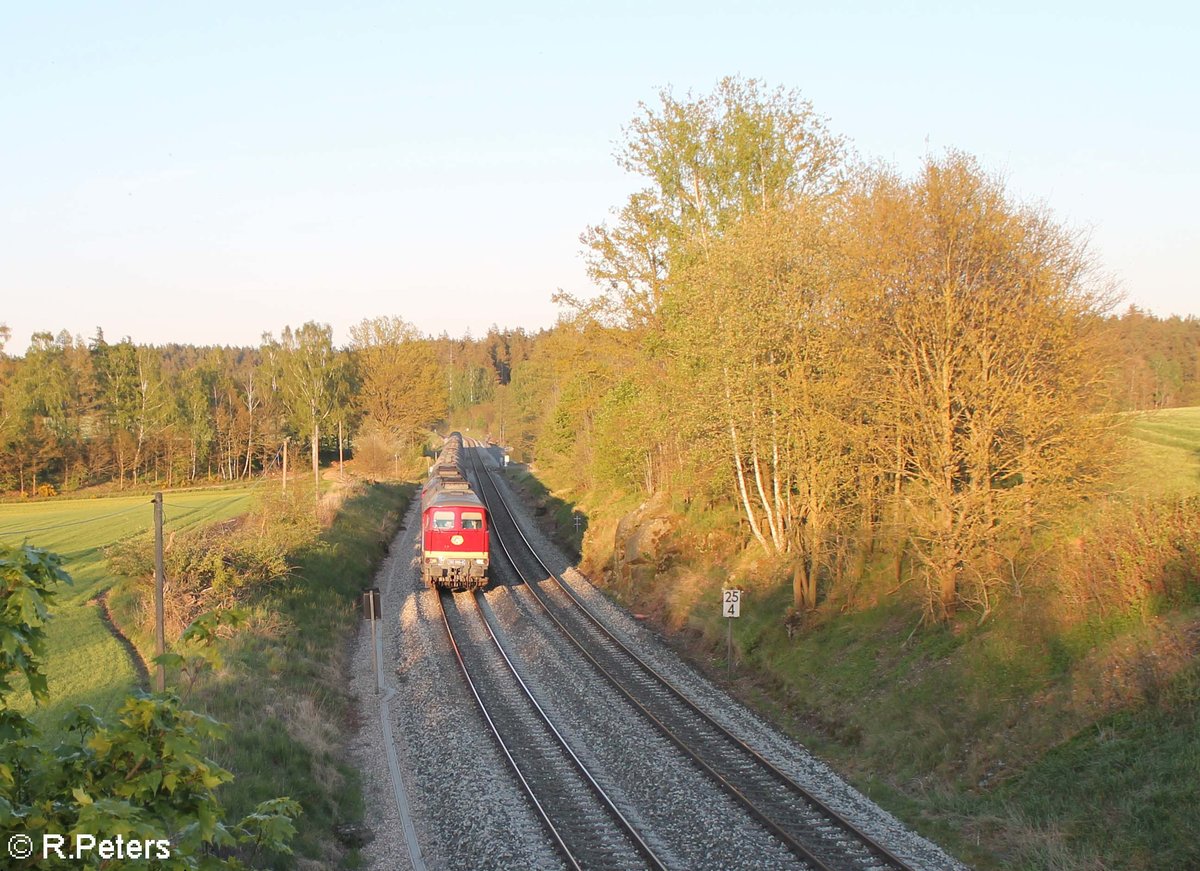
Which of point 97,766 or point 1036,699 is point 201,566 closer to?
point 1036,699

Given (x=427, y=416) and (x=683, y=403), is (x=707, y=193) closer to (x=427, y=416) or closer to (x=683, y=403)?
(x=683, y=403)

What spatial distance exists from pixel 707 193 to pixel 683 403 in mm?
10338

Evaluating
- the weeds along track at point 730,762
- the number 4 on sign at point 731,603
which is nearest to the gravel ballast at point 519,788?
the weeds along track at point 730,762

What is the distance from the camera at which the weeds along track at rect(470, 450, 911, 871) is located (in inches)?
428

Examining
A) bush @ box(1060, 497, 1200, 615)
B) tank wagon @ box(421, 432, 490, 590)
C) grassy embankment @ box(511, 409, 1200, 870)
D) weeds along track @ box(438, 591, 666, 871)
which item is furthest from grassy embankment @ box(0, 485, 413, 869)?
bush @ box(1060, 497, 1200, 615)

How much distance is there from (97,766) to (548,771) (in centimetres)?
1088

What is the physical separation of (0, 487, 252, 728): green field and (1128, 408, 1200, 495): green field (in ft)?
57.7

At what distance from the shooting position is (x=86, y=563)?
35.2 m

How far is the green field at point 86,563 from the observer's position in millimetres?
18031

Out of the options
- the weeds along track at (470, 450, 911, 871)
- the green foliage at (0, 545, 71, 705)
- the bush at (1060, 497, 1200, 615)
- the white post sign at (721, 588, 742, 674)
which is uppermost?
the green foliage at (0, 545, 71, 705)

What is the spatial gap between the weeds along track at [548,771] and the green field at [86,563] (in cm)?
642

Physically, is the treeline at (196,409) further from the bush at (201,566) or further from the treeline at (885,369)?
the treeline at (885,369)

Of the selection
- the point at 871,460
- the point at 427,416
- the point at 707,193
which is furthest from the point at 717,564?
the point at 427,416

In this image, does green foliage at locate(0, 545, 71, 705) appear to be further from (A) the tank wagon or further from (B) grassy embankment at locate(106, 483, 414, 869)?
(A) the tank wagon
